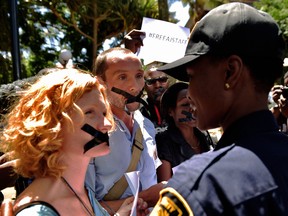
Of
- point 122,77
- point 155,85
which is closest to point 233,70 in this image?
Answer: point 122,77

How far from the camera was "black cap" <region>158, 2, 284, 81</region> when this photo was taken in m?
1.19

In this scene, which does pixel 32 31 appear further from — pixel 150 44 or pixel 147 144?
pixel 147 144

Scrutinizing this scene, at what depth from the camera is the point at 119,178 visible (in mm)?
2342

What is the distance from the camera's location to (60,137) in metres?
1.78

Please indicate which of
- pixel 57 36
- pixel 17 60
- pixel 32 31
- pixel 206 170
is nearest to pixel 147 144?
pixel 206 170

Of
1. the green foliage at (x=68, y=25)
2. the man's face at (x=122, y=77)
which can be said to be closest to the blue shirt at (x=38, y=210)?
the man's face at (x=122, y=77)

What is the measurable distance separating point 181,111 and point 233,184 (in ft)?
7.89

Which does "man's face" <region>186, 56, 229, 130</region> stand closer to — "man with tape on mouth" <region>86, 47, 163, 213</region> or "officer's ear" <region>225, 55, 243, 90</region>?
"officer's ear" <region>225, 55, 243, 90</region>

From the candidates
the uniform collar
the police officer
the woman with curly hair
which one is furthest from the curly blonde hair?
the uniform collar

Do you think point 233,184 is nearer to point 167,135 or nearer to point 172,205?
point 172,205

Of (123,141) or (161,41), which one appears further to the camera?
(161,41)

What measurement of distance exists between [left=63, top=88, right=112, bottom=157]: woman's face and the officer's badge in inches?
33.8

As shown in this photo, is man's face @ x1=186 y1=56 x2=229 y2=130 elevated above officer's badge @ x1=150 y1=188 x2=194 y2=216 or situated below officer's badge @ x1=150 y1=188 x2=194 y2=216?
above

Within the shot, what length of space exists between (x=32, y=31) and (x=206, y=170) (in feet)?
64.2
